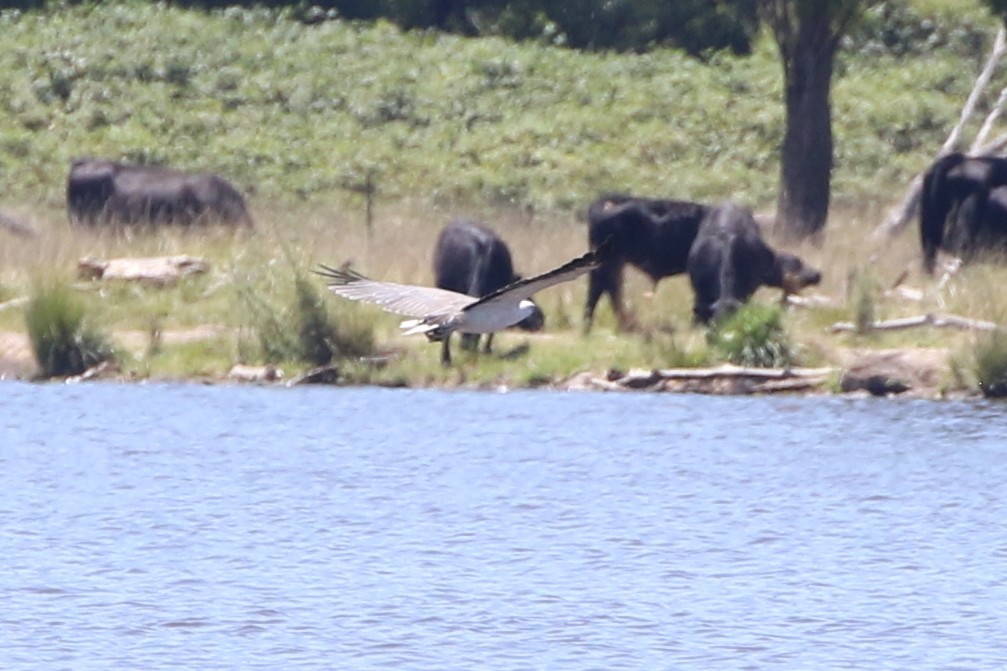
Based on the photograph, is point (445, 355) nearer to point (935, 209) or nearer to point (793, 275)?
point (793, 275)

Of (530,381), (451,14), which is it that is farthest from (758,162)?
(530,381)

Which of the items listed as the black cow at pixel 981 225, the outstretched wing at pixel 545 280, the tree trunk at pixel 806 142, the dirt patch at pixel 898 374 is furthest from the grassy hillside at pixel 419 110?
the outstretched wing at pixel 545 280

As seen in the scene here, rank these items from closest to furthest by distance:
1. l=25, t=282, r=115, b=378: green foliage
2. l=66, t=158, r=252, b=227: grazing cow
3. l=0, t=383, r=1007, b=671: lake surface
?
l=0, t=383, r=1007, b=671: lake surface → l=25, t=282, r=115, b=378: green foliage → l=66, t=158, r=252, b=227: grazing cow

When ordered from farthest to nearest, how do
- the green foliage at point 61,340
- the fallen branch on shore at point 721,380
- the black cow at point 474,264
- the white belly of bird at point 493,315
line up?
1. the black cow at point 474,264
2. the green foliage at point 61,340
3. the fallen branch on shore at point 721,380
4. the white belly of bird at point 493,315

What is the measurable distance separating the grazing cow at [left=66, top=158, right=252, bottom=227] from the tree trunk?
547 centimetres

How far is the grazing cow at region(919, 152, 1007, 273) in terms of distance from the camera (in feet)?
66.7

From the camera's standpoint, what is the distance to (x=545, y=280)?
11.0m

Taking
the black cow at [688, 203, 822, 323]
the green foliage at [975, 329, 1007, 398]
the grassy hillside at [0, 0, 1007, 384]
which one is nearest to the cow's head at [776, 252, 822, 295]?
the black cow at [688, 203, 822, 323]

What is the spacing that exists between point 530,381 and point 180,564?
6396 millimetres

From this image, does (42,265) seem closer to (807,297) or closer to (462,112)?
(807,297)

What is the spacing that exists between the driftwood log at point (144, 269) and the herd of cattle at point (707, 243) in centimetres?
222

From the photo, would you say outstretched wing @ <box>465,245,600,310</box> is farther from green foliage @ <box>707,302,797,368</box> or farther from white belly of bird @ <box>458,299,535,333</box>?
green foliage @ <box>707,302,797,368</box>

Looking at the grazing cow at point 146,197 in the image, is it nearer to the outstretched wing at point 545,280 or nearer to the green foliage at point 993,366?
the green foliage at point 993,366

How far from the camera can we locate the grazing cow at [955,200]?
2034cm
